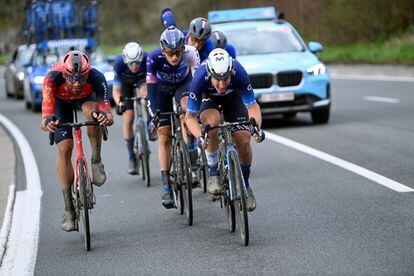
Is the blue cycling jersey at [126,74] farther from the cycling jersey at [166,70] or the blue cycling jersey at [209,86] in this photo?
the blue cycling jersey at [209,86]

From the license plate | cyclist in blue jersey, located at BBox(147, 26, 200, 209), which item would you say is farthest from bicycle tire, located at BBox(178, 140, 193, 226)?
the license plate

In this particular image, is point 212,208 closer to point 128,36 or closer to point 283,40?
point 283,40

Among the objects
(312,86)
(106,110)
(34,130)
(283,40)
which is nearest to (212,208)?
(106,110)

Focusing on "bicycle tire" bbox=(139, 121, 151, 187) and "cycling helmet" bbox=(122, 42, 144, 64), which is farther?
"cycling helmet" bbox=(122, 42, 144, 64)

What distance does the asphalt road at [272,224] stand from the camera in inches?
303

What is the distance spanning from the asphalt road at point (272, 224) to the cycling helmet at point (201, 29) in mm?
1692

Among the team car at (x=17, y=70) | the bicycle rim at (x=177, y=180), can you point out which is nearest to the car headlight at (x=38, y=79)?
the team car at (x=17, y=70)

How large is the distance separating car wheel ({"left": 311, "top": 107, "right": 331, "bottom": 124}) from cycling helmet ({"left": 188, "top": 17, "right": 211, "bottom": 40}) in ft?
22.9

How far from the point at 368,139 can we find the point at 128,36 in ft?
189

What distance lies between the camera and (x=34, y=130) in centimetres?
2028

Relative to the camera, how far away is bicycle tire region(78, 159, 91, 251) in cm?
852

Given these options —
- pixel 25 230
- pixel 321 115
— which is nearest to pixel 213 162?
pixel 25 230

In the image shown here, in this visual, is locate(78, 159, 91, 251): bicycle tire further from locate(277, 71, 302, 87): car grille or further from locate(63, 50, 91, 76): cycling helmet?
locate(277, 71, 302, 87): car grille

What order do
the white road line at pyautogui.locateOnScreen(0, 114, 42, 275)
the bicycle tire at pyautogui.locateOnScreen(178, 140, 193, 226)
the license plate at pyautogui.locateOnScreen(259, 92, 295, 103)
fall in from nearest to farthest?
the white road line at pyautogui.locateOnScreen(0, 114, 42, 275)
the bicycle tire at pyautogui.locateOnScreen(178, 140, 193, 226)
the license plate at pyautogui.locateOnScreen(259, 92, 295, 103)
